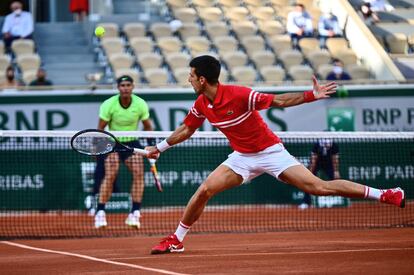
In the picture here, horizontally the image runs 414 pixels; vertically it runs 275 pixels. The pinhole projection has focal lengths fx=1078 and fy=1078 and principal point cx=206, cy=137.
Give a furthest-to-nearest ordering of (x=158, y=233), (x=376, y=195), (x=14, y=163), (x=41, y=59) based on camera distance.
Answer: (x=41, y=59)
(x=14, y=163)
(x=158, y=233)
(x=376, y=195)

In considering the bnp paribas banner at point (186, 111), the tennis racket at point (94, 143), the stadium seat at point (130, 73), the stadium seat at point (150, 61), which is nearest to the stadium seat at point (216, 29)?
the stadium seat at point (150, 61)

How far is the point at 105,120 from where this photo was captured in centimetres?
1325

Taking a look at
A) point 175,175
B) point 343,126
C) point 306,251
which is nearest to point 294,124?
point 343,126

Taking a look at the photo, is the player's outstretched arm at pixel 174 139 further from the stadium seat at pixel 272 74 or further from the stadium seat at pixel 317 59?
the stadium seat at pixel 317 59

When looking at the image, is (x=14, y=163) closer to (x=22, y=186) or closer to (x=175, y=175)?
(x=22, y=186)

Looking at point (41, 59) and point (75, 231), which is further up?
point (41, 59)

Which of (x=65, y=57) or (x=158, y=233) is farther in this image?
(x=65, y=57)

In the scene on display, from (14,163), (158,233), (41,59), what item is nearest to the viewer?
(158,233)

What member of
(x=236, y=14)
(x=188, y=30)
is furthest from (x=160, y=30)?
(x=236, y=14)

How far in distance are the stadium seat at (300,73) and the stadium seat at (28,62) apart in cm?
439

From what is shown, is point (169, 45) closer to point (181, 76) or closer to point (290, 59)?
point (181, 76)

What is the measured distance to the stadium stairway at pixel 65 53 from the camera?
749 inches

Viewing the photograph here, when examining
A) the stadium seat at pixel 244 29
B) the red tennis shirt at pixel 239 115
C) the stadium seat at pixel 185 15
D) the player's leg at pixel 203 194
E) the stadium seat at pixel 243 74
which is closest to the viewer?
the red tennis shirt at pixel 239 115

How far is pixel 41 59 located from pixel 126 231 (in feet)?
23.1
